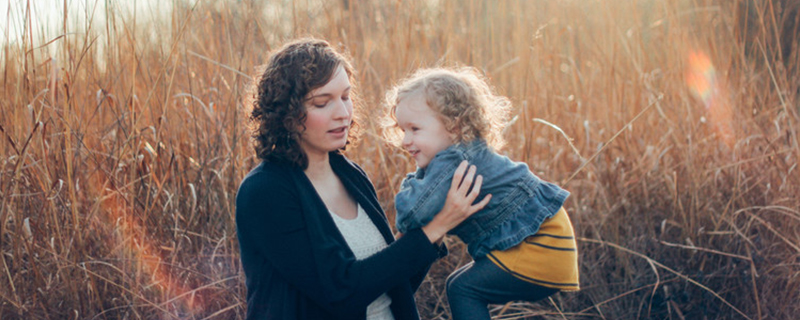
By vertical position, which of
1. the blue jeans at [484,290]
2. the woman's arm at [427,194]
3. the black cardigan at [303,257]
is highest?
the woman's arm at [427,194]

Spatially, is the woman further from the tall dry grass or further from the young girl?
the tall dry grass

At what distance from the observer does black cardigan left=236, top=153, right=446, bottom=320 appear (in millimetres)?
1732

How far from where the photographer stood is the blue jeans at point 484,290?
1876mm

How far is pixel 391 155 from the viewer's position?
3.13 meters

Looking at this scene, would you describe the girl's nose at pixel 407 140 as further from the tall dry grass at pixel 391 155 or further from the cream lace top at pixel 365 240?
the tall dry grass at pixel 391 155

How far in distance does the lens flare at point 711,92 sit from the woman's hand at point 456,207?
6.35ft

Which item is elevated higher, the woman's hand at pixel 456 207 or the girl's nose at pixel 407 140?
the girl's nose at pixel 407 140

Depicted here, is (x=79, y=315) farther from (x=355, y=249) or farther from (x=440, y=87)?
(x=440, y=87)

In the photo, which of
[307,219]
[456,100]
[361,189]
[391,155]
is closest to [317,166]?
[361,189]

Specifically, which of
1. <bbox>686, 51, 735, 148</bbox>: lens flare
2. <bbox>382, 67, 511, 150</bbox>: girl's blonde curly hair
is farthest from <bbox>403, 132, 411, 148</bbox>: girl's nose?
<bbox>686, 51, 735, 148</bbox>: lens flare

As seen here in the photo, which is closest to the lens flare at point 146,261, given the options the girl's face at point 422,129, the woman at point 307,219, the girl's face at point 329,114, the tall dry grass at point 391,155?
the tall dry grass at point 391,155

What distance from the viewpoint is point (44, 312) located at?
245 cm

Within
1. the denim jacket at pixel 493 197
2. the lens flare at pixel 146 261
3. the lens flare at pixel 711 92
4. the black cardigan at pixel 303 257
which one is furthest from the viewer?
the lens flare at pixel 711 92

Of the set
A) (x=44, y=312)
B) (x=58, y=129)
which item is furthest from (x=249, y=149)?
(x=44, y=312)
